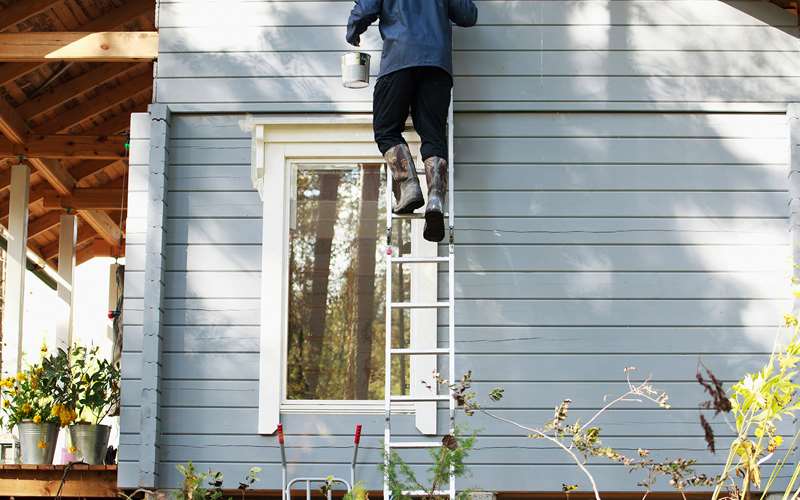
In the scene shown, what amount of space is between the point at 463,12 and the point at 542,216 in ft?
3.74

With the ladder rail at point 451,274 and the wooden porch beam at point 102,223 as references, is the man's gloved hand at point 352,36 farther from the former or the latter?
the wooden porch beam at point 102,223

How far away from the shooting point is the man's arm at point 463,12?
5801 mm

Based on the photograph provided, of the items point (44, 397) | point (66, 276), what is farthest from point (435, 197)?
point (66, 276)

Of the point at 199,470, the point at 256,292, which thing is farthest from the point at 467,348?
the point at 199,470

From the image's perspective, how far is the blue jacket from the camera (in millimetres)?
5660

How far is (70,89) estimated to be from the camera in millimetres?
9836

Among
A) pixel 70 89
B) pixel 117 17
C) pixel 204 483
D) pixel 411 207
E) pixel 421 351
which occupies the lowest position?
pixel 204 483

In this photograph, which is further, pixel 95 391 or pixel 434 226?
pixel 95 391

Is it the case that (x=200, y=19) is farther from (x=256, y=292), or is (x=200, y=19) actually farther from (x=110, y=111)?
(x=110, y=111)

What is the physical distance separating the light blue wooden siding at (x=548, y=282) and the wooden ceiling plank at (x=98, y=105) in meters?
4.35

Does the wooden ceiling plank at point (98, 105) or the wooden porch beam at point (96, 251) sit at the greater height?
the wooden ceiling plank at point (98, 105)

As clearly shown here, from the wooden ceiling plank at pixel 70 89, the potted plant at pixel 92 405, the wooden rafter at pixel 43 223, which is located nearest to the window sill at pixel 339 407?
the potted plant at pixel 92 405

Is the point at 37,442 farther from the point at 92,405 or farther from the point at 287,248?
the point at 287,248

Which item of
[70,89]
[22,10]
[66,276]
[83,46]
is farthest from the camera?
[66,276]
